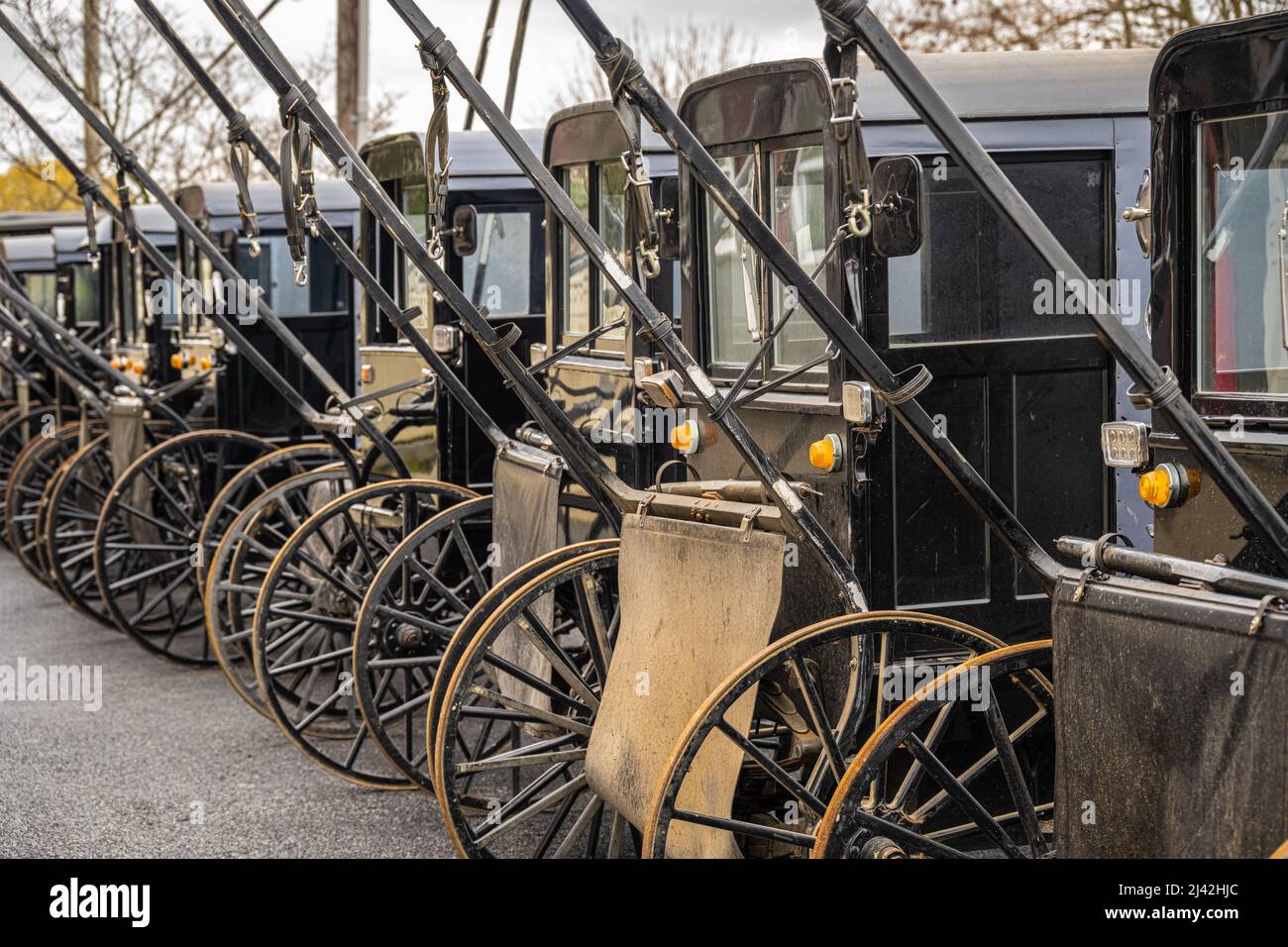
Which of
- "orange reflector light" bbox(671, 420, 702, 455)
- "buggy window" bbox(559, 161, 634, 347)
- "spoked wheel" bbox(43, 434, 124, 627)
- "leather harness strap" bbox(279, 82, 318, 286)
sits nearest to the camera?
"leather harness strap" bbox(279, 82, 318, 286)

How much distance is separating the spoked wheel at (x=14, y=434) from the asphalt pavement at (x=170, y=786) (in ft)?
15.5

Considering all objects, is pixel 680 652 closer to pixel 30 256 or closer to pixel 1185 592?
pixel 1185 592

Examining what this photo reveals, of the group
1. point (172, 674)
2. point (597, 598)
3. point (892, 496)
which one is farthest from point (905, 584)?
point (172, 674)

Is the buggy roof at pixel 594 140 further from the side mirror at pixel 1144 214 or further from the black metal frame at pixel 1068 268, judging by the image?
the black metal frame at pixel 1068 268

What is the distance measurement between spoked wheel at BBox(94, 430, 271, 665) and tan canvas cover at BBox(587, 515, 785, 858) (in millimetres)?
4533

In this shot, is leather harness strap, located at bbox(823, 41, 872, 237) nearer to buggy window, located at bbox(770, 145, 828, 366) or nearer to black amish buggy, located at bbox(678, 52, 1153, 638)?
black amish buggy, located at bbox(678, 52, 1153, 638)

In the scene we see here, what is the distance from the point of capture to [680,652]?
14.5ft

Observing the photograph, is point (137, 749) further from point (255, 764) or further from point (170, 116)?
point (170, 116)

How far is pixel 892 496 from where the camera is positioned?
4.88 m

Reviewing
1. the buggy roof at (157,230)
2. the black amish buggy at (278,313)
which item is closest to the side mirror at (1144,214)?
the black amish buggy at (278,313)

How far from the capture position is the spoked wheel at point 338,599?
648 cm

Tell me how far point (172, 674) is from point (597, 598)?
467cm

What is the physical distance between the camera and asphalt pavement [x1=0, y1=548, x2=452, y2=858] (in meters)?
6.05

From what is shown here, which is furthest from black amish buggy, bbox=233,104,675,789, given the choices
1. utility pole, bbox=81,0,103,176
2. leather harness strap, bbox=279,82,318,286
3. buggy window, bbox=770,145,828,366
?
utility pole, bbox=81,0,103,176
